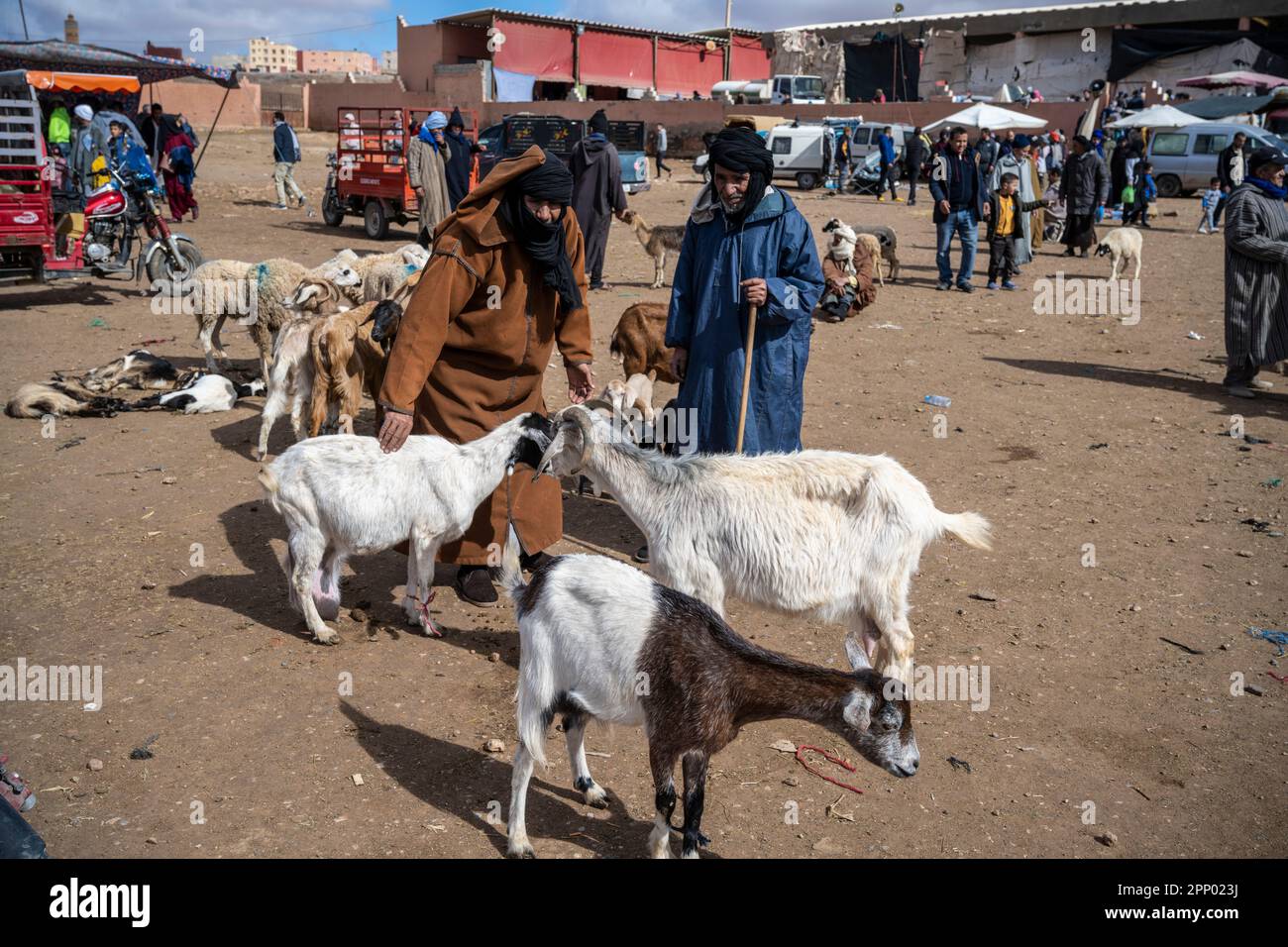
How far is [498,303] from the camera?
484 centimetres

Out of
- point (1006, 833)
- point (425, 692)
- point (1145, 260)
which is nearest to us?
point (1006, 833)

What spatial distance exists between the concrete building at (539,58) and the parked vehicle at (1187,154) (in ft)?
70.5

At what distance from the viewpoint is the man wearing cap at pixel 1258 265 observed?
8766 mm

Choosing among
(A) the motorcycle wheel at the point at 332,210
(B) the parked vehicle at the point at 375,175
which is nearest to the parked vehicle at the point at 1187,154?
(B) the parked vehicle at the point at 375,175

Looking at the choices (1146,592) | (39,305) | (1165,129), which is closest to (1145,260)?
(1165,129)

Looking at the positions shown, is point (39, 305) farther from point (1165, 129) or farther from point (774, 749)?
point (1165, 129)

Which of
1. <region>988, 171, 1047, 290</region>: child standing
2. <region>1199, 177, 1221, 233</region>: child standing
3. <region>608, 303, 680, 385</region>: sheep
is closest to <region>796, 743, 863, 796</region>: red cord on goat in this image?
<region>608, 303, 680, 385</region>: sheep

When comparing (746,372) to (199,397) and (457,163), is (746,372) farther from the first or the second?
(457,163)

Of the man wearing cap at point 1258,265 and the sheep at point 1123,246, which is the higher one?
the sheep at point 1123,246

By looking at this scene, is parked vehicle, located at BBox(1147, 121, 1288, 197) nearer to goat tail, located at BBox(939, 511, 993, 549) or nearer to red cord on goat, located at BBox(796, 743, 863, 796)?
goat tail, located at BBox(939, 511, 993, 549)

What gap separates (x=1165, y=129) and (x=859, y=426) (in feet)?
77.3

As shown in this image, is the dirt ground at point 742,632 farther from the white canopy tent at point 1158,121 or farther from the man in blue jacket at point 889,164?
the white canopy tent at point 1158,121

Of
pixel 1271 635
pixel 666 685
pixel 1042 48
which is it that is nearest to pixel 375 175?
pixel 1271 635

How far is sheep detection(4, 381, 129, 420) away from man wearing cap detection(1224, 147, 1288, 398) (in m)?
9.78
